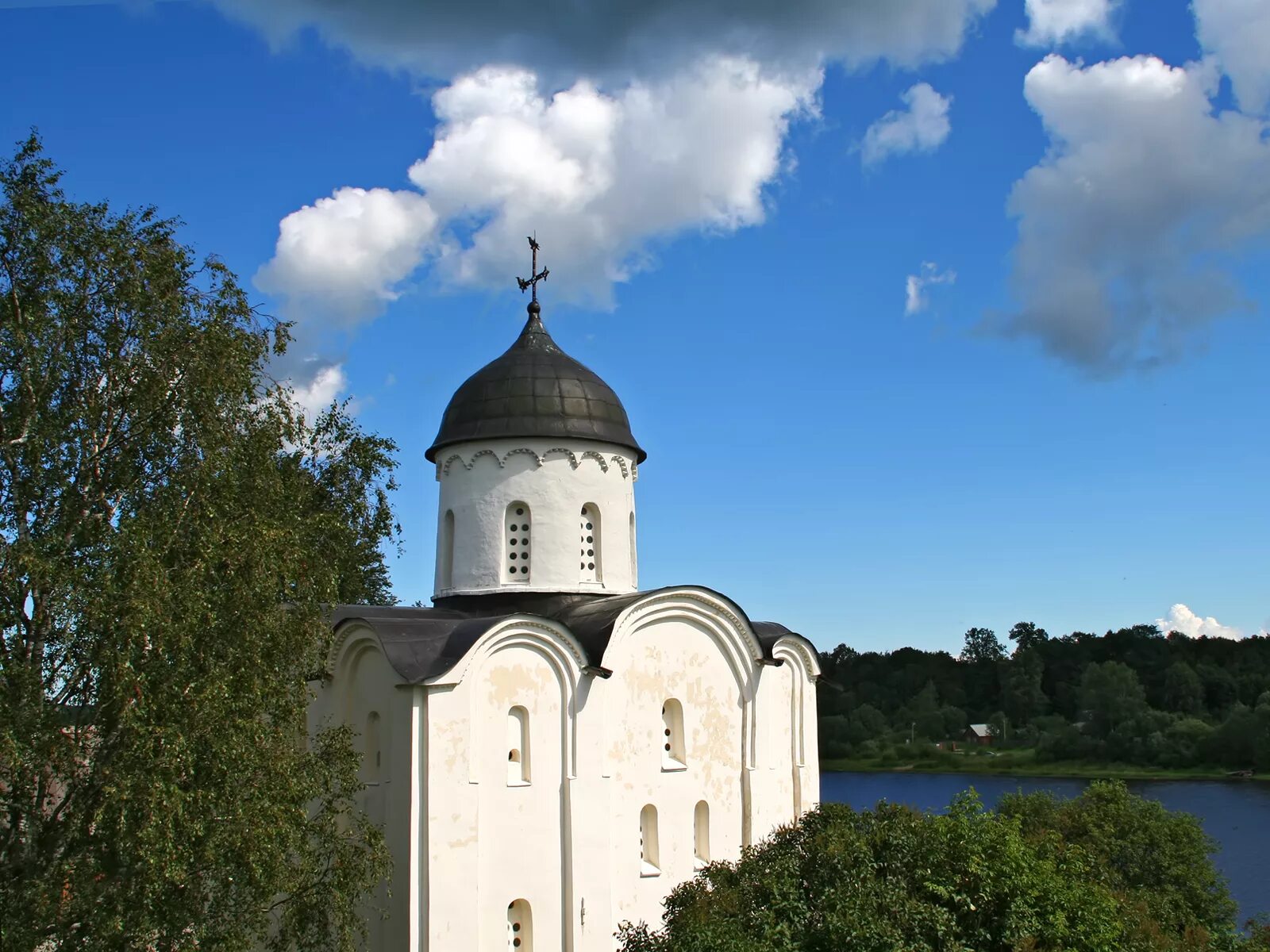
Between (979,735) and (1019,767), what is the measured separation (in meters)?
10.4

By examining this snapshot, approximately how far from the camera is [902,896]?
820cm

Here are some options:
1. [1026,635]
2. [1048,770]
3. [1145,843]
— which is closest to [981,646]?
[1026,635]

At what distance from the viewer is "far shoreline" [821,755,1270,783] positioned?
44.3 metres

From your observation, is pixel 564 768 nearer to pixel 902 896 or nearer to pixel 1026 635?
pixel 902 896

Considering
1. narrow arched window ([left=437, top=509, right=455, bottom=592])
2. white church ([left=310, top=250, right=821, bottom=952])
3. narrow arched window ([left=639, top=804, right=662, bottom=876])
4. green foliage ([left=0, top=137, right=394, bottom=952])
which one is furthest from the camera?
narrow arched window ([left=437, top=509, right=455, bottom=592])

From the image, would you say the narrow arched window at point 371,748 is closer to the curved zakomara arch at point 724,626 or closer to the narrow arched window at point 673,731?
the curved zakomara arch at point 724,626

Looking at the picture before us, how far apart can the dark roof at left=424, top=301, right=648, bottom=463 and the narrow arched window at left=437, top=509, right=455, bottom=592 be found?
2.89ft

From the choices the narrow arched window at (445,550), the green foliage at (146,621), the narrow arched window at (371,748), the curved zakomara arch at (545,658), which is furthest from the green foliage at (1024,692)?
the green foliage at (146,621)

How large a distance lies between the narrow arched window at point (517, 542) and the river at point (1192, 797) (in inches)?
356

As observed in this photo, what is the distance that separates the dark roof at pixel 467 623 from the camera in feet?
36.8

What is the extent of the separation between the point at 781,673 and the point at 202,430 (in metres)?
7.66

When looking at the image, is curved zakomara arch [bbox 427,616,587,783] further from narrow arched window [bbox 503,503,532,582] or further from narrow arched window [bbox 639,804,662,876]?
narrow arched window [bbox 503,503,532,582]

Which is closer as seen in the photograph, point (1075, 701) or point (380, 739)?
point (380, 739)

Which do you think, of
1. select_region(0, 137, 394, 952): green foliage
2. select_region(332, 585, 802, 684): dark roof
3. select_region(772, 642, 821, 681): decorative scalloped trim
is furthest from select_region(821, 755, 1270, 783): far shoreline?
select_region(0, 137, 394, 952): green foliage
